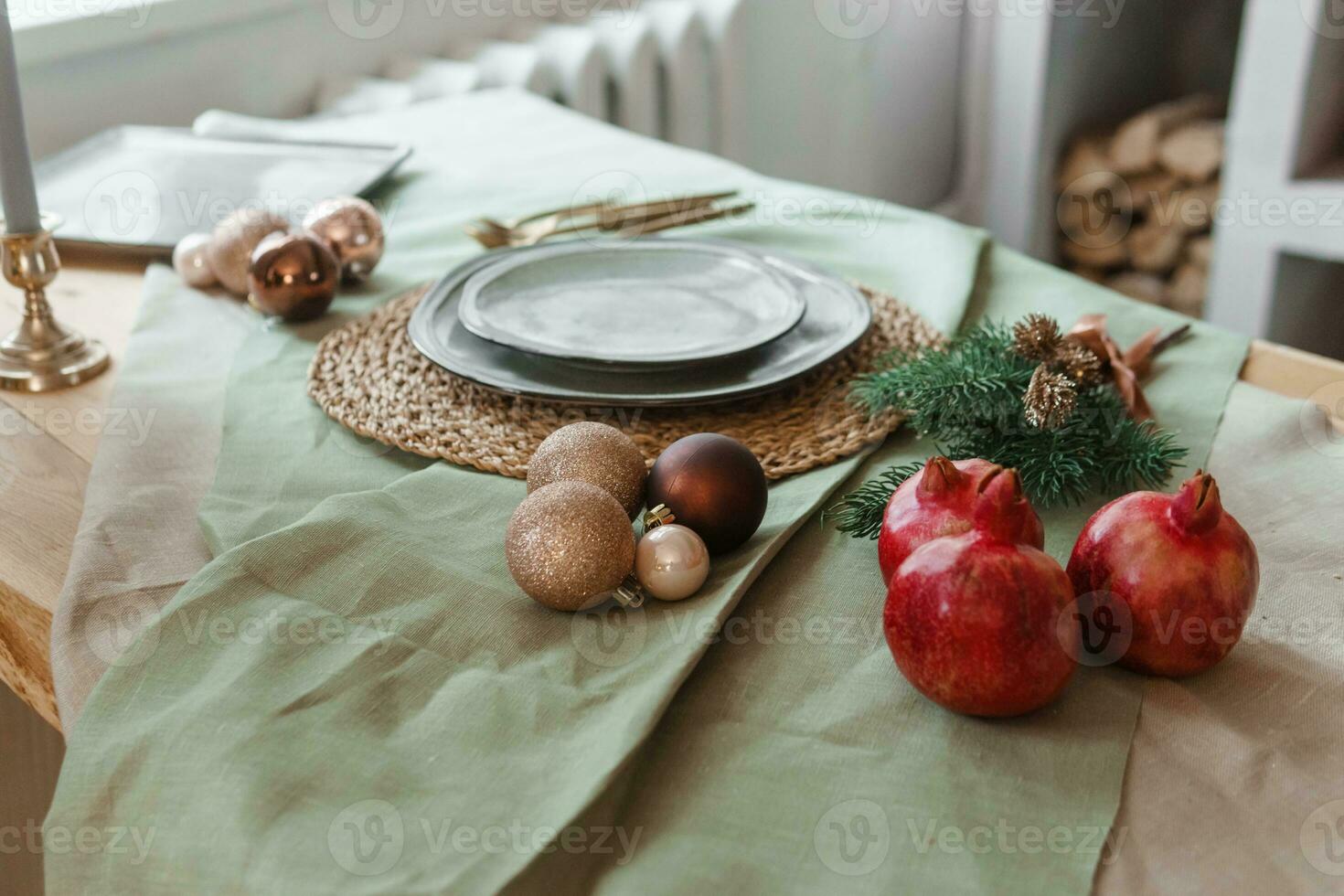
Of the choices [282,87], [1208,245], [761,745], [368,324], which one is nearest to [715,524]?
[761,745]

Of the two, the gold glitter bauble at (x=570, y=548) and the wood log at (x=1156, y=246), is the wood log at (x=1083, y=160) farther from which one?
the gold glitter bauble at (x=570, y=548)

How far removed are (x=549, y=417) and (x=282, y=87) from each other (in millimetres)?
1180

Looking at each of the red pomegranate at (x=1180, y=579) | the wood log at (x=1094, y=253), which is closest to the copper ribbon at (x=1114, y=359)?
the red pomegranate at (x=1180, y=579)

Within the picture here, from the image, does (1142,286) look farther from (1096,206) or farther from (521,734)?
(521,734)

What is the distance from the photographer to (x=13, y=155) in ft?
2.43

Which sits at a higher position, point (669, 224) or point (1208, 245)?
point (669, 224)

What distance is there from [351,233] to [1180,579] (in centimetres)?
65

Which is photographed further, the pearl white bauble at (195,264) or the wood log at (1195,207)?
the wood log at (1195,207)

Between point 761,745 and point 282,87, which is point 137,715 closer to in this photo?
point 761,745

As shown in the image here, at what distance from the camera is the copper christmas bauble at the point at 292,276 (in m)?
0.80

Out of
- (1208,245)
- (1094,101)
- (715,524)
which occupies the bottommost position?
(1208,245)

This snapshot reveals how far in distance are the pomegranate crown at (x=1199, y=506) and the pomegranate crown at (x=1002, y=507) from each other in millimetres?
61

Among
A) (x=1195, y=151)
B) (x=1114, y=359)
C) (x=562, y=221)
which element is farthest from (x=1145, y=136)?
(x=1114, y=359)

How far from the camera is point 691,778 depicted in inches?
16.7
